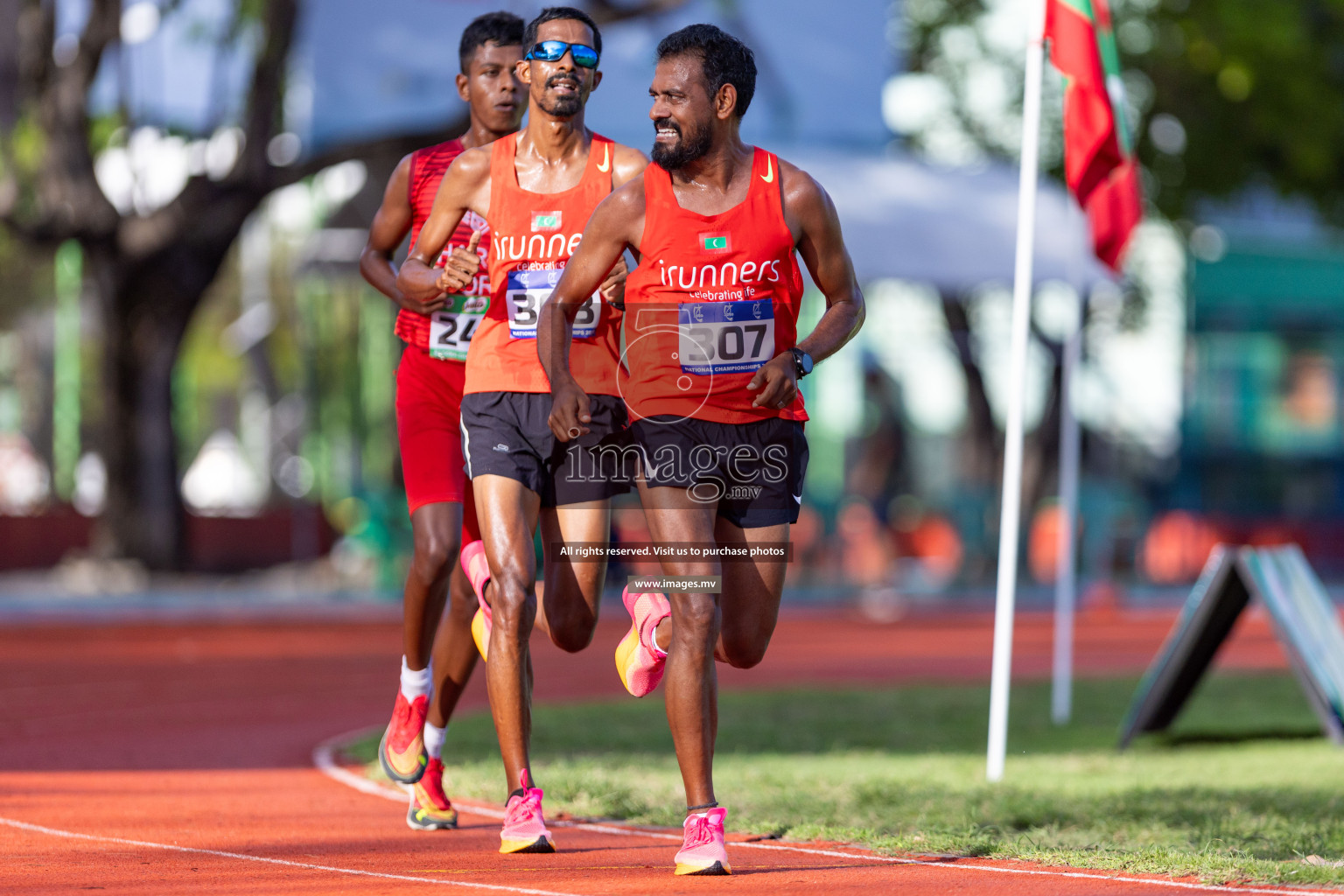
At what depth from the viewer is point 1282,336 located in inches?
1369

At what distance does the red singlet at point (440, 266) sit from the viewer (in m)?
6.39

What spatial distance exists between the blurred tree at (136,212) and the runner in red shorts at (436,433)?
52.8 ft

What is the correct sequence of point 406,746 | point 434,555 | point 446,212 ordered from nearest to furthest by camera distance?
1. point 446,212
2. point 434,555
3. point 406,746

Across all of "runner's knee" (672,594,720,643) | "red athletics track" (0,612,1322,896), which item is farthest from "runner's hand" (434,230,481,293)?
"red athletics track" (0,612,1322,896)

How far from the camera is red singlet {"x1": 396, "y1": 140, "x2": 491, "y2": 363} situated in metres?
6.39

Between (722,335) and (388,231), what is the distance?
1768mm

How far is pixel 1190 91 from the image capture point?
26.7m

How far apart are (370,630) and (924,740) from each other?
9.25 m

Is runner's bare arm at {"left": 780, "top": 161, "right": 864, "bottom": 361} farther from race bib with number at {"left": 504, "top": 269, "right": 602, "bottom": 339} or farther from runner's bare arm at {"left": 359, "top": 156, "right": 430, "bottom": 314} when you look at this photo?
runner's bare arm at {"left": 359, "top": 156, "right": 430, "bottom": 314}

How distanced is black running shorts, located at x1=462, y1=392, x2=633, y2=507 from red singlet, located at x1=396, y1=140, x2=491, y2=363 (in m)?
0.52

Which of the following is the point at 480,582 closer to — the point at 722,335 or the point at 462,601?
the point at 462,601

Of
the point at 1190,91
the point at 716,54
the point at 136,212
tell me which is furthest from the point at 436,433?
the point at 1190,91

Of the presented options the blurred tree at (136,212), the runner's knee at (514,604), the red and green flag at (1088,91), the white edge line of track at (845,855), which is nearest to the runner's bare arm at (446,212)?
the runner's knee at (514,604)

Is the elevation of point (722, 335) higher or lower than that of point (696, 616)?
higher
